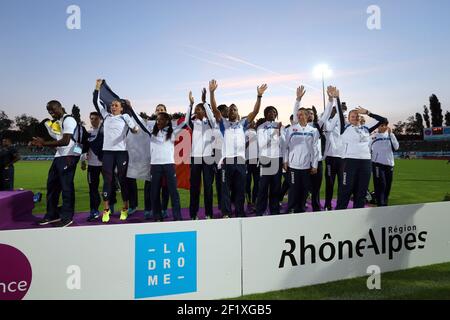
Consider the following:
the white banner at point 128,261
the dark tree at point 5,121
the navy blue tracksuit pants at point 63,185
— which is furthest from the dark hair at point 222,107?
the dark tree at point 5,121

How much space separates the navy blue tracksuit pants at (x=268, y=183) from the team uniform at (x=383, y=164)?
2738mm

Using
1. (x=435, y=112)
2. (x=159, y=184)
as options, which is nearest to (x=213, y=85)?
(x=159, y=184)

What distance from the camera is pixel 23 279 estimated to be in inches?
118

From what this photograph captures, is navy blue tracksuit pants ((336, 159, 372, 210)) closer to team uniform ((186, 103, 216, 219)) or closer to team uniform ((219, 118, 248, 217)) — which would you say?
team uniform ((219, 118, 248, 217))

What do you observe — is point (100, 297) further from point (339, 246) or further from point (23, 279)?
point (339, 246)

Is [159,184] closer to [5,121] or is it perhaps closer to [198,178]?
[198,178]

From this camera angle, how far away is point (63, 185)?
5621 mm

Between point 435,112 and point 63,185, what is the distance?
340ft

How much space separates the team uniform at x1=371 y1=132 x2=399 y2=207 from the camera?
8.05 meters

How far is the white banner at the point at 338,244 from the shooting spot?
3664 mm

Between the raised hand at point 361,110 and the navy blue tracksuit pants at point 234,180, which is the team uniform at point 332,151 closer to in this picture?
the raised hand at point 361,110

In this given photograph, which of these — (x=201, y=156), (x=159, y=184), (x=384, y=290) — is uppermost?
(x=201, y=156)
